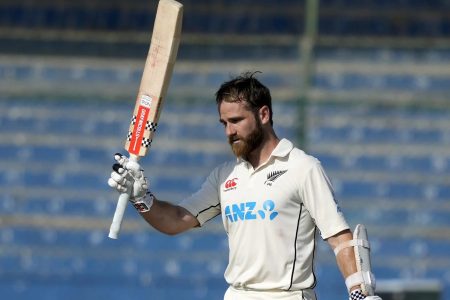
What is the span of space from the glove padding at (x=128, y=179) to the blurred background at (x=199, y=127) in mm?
3339

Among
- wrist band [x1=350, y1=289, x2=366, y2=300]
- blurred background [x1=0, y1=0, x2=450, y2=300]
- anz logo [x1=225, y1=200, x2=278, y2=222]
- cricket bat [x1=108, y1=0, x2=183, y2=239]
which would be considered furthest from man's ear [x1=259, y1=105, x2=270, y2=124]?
blurred background [x1=0, y1=0, x2=450, y2=300]

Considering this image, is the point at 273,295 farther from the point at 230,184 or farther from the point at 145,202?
the point at 145,202

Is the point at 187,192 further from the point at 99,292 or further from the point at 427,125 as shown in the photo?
the point at 427,125

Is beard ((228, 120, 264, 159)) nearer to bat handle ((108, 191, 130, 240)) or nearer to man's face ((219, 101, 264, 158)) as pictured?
man's face ((219, 101, 264, 158))

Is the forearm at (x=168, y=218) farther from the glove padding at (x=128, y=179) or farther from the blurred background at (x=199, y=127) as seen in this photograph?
the blurred background at (x=199, y=127)

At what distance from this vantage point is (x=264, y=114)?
4387 millimetres

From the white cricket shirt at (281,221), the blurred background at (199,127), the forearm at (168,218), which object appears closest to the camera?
the white cricket shirt at (281,221)

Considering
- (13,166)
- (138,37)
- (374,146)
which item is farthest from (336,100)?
(13,166)

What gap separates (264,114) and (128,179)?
548mm

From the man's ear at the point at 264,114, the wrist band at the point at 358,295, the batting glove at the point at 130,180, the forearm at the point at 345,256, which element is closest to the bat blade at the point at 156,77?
the batting glove at the point at 130,180

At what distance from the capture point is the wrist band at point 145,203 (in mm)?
4449

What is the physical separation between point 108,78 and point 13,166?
3.09 feet

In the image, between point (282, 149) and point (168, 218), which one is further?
point (168, 218)

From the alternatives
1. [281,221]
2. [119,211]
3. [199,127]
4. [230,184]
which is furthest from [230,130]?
[199,127]
